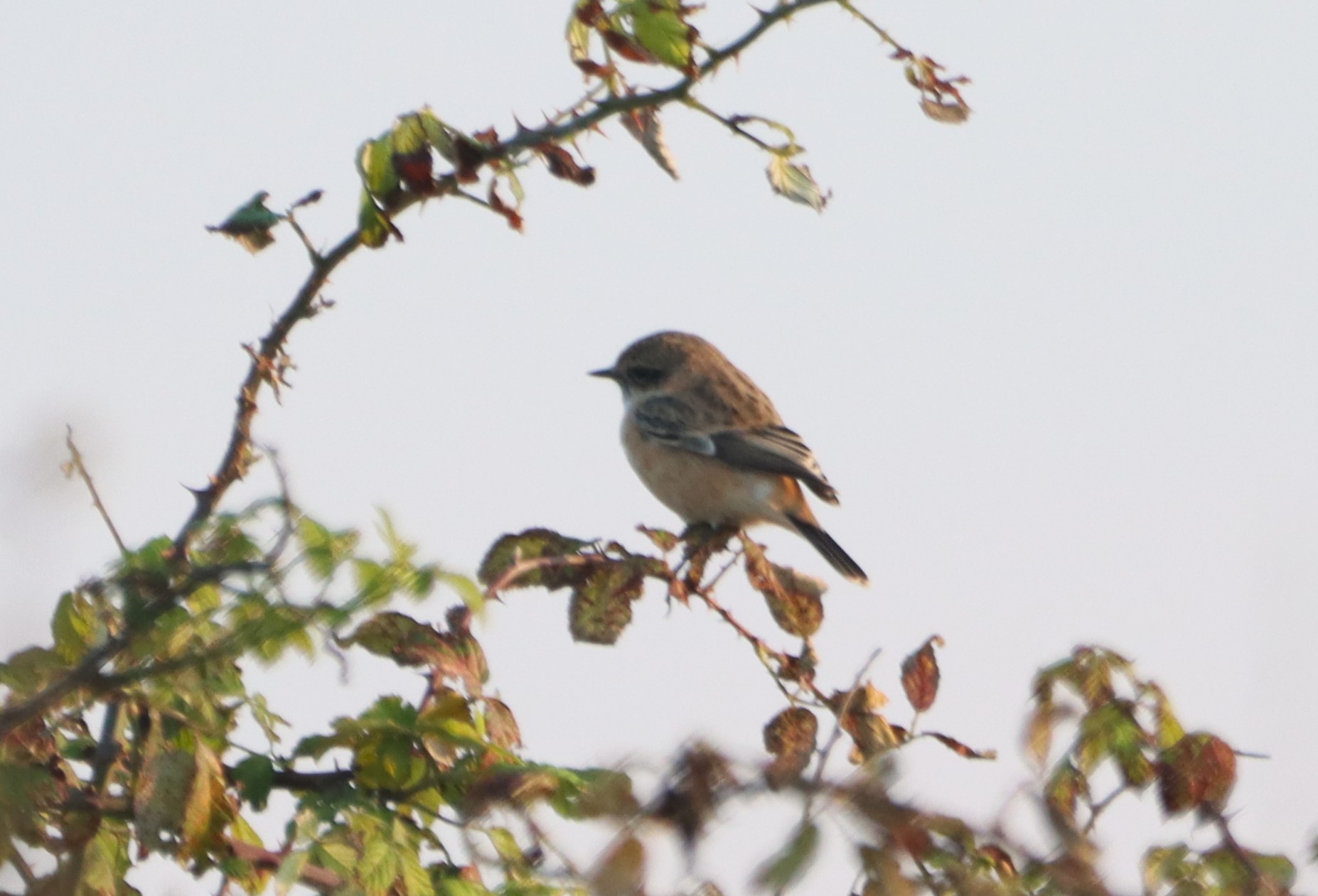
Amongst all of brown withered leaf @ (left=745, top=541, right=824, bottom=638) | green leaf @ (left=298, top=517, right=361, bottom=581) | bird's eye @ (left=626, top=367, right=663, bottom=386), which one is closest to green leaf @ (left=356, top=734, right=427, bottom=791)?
green leaf @ (left=298, top=517, right=361, bottom=581)

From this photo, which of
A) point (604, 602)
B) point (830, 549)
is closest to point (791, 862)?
point (604, 602)

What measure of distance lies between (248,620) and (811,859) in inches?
37.0

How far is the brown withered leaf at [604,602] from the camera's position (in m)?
3.39

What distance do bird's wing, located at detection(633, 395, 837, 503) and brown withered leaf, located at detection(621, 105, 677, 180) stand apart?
4.33m

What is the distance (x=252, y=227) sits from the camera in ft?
10.1

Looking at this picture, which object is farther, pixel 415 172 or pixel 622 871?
pixel 415 172

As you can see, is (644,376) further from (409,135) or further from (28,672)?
(28,672)

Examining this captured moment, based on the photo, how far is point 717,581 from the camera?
149 inches

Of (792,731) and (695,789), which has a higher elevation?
(792,731)

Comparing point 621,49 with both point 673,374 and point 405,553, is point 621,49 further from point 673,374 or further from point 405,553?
point 673,374

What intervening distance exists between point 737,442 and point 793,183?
183 inches

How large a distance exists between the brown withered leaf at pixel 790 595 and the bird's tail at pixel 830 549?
370 centimetres

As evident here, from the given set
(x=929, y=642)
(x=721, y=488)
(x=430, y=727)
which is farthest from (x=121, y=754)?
(x=721, y=488)

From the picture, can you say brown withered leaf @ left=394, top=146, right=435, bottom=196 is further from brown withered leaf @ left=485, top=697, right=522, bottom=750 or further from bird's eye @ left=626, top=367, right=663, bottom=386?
bird's eye @ left=626, top=367, right=663, bottom=386
